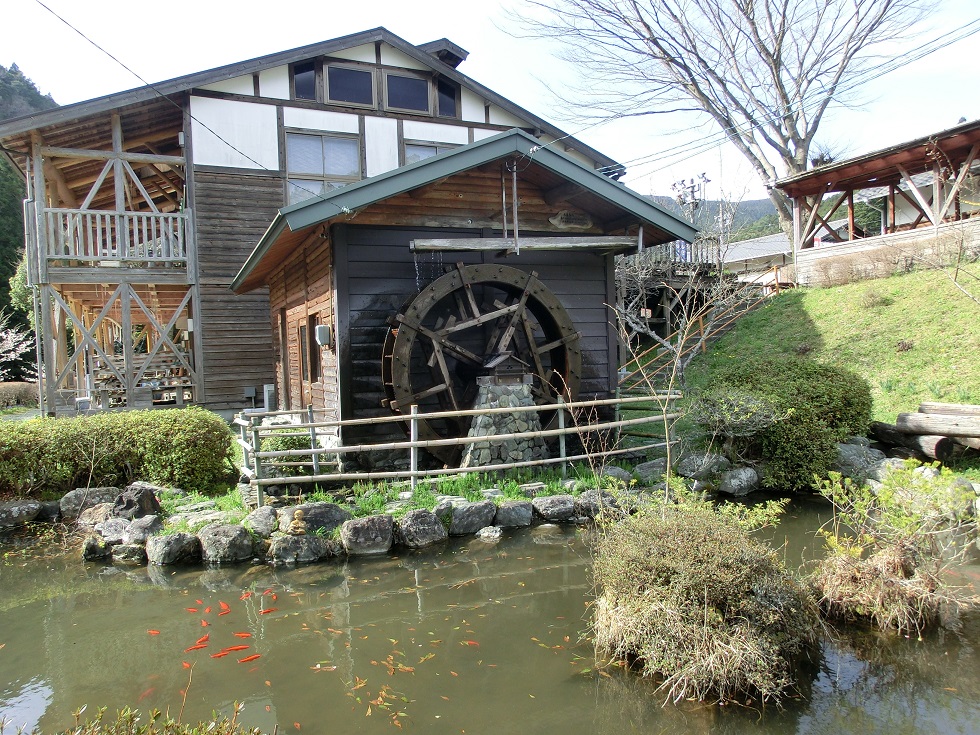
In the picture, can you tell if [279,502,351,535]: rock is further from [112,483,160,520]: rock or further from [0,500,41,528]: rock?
[0,500,41,528]: rock

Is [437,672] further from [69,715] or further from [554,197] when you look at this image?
[554,197]

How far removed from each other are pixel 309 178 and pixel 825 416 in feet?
37.0

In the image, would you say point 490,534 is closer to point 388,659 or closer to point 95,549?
point 388,659

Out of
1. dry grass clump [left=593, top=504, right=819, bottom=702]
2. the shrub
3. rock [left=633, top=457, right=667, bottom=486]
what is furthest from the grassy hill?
the shrub

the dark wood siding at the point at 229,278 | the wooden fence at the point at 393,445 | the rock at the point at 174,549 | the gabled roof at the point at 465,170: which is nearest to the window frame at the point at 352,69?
the dark wood siding at the point at 229,278

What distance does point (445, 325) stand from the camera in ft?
28.7

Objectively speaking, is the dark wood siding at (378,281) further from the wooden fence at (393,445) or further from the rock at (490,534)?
the rock at (490,534)

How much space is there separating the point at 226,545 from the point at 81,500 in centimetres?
258

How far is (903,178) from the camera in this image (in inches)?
636

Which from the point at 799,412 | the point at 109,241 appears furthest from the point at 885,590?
the point at 109,241

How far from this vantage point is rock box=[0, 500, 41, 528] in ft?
23.0

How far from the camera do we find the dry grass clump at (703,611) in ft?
11.2

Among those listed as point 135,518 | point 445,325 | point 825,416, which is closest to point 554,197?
point 445,325

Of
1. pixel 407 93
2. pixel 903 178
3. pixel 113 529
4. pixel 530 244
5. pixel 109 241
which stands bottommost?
pixel 113 529
